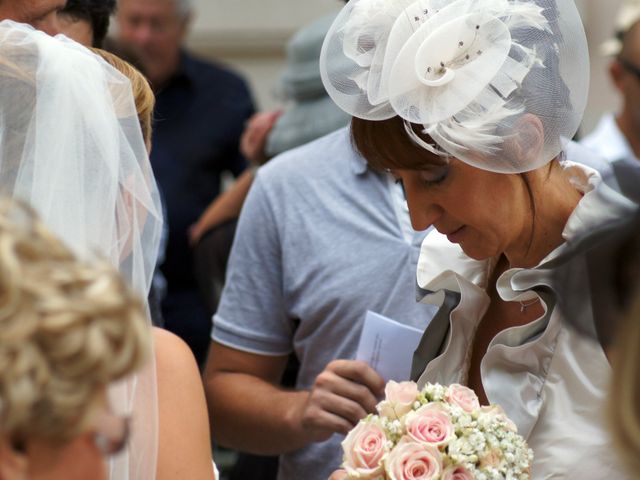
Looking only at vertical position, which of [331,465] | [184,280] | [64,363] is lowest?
[184,280]

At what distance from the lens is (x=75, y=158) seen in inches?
88.0

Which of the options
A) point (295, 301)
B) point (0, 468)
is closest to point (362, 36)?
point (295, 301)

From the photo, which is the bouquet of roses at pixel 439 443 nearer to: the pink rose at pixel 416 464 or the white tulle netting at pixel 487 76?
the pink rose at pixel 416 464

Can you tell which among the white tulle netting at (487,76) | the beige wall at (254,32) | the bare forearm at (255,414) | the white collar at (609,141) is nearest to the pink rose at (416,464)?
the white tulle netting at (487,76)

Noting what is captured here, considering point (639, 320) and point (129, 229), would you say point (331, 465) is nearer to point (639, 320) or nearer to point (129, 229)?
point (129, 229)

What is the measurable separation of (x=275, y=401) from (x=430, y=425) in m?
0.85

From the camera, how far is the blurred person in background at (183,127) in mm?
5207

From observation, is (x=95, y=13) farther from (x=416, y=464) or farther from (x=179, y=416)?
(x=416, y=464)

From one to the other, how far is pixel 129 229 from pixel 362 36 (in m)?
0.61

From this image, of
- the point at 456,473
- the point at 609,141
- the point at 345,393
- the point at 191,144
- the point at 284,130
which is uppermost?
the point at 456,473

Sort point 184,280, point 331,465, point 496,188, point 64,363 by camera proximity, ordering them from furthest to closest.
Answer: point 184,280 < point 331,465 < point 496,188 < point 64,363

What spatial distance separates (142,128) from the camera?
254cm

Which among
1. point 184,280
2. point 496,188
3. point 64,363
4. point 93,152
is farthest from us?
point 184,280

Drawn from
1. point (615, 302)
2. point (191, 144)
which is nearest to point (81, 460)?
point (615, 302)
